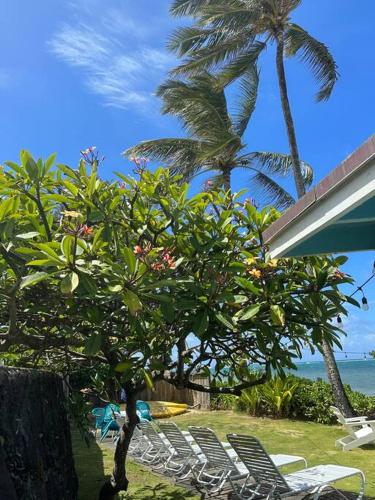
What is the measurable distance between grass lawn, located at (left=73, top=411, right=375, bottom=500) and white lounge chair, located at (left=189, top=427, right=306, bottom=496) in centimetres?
45

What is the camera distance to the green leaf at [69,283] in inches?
113

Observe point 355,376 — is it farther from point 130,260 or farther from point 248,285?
point 130,260

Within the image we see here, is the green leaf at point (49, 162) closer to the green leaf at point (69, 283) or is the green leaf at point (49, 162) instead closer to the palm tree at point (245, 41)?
the green leaf at point (69, 283)

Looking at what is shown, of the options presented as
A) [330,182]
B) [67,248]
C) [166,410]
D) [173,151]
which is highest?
[173,151]

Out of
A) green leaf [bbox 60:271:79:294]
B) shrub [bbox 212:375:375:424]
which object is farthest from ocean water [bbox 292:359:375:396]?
green leaf [bbox 60:271:79:294]

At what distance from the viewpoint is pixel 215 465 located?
21.9 feet

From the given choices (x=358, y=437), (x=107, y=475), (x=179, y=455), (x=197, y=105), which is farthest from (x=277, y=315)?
(x=197, y=105)

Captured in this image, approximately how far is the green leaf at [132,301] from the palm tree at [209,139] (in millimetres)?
15792

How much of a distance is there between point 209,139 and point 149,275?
16.4 metres

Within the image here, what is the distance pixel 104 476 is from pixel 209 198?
5754mm

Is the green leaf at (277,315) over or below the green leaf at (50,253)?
below

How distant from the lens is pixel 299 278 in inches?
185

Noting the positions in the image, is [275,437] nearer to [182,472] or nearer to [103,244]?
[182,472]

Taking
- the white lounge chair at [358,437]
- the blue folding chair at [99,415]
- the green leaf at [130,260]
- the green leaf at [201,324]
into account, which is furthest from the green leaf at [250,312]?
the blue folding chair at [99,415]
